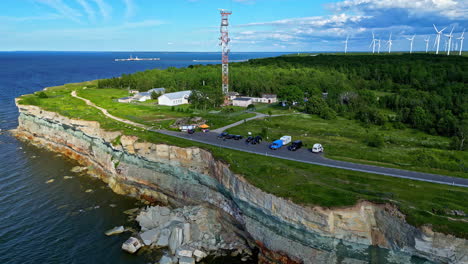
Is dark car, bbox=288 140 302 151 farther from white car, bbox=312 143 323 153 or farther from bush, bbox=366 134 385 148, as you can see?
bush, bbox=366 134 385 148

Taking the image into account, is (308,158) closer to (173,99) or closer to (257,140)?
(257,140)

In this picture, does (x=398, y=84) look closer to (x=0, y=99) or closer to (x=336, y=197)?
(x=336, y=197)

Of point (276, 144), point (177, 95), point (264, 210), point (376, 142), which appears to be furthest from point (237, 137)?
point (177, 95)

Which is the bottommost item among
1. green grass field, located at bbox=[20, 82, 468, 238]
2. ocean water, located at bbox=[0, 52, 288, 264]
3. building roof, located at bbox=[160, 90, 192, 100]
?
ocean water, located at bbox=[0, 52, 288, 264]

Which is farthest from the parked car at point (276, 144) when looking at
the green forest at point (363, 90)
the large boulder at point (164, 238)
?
the green forest at point (363, 90)

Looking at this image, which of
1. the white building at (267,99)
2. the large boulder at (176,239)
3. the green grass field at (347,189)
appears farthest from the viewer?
the white building at (267,99)

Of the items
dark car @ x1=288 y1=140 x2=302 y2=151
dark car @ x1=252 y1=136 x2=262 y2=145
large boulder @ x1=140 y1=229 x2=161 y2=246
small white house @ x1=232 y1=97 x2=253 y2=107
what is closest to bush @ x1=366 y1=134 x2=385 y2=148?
dark car @ x1=288 y1=140 x2=302 y2=151

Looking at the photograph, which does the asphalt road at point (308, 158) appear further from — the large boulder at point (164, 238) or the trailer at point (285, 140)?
the large boulder at point (164, 238)

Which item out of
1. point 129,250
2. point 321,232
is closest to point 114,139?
point 129,250
